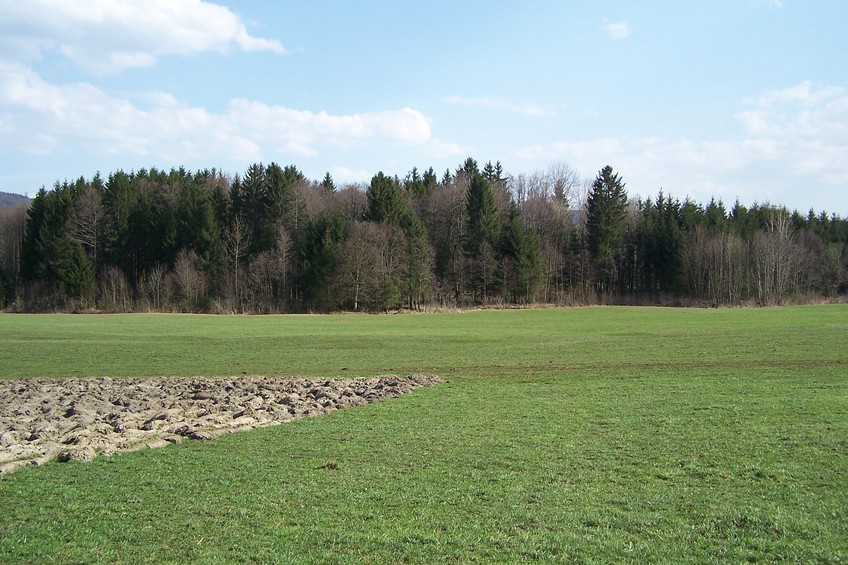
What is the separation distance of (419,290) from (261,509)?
85011mm

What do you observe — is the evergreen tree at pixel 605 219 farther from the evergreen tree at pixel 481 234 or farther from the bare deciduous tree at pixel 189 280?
the bare deciduous tree at pixel 189 280

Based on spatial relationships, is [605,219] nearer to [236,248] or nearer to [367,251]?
[367,251]

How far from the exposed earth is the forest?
6601 cm

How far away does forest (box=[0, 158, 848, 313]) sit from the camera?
94.1m

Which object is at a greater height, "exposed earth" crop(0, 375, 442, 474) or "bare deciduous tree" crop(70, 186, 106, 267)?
"bare deciduous tree" crop(70, 186, 106, 267)

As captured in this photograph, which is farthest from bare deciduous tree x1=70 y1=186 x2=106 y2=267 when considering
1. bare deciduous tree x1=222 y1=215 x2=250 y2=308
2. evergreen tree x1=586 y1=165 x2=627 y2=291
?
evergreen tree x1=586 y1=165 x2=627 y2=291

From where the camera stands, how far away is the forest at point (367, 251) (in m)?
94.1

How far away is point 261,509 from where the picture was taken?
9219 millimetres

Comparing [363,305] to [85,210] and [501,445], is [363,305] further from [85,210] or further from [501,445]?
[501,445]

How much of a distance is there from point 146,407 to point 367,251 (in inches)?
2853

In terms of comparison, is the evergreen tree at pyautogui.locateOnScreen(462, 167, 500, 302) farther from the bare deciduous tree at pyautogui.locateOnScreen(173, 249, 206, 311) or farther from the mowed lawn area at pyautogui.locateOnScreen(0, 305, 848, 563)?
the mowed lawn area at pyautogui.locateOnScreen(0, 305, 848, 563)

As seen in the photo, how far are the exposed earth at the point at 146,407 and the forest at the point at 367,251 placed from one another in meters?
66.0

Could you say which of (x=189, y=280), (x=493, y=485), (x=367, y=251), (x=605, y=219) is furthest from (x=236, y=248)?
(x=493, y=485)

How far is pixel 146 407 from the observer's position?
61.5ft
